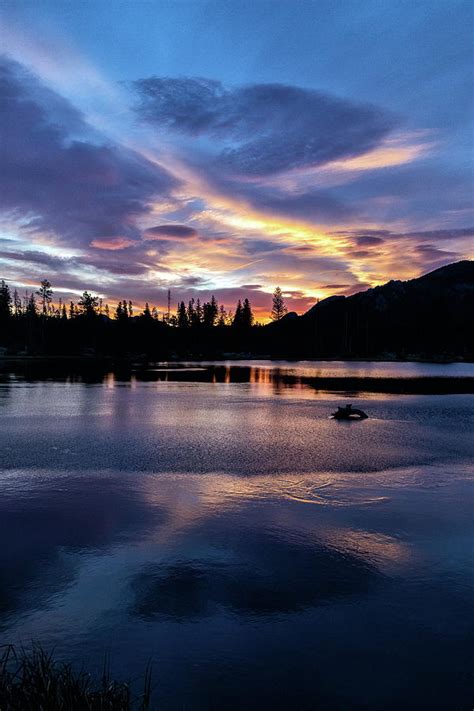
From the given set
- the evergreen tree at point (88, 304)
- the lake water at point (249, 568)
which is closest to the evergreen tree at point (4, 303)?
the evergreen tree at point (88, 304)

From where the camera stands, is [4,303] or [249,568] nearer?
[249,568]

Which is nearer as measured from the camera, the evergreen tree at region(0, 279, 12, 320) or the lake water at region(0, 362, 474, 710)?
the lake water at region(0, 362, 474, 710)

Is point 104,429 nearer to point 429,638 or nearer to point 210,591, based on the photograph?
point 210,591

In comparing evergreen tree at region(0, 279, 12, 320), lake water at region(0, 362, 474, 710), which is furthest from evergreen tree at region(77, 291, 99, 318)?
lake water at region(0, 362, 474, 710)

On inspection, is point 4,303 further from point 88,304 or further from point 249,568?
point 249,568

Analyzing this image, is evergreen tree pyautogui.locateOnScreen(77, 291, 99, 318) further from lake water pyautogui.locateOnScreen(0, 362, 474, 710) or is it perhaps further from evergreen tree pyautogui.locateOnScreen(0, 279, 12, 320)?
lake water pyautogui.locateOnScreen(0, 362, 474, 710)

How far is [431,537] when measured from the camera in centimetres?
1256

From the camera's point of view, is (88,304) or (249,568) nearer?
(249,568)

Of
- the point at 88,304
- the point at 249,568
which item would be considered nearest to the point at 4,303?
the point at 88,304

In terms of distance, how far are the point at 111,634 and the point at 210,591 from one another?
6.80 ft

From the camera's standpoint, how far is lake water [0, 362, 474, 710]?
7.48 m

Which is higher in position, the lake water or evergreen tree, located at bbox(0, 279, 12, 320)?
evergreen tree, located at bbox(0, 279, 12, 320)

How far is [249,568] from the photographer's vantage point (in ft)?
35.3

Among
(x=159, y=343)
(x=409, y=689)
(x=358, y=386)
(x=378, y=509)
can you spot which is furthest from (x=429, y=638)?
(x=159, y=343)
